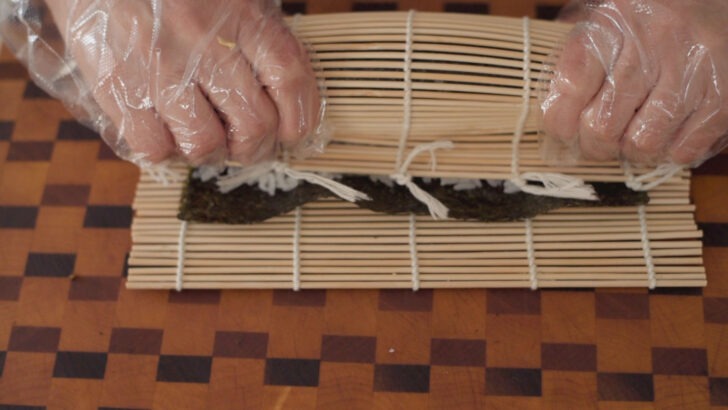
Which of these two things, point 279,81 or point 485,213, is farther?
point 485,213

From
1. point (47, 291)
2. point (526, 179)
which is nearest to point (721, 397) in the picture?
point (526, 179)

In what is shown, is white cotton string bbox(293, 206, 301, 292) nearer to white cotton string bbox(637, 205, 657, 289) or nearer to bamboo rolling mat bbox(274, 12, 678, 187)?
bamboo rolling mat bbox(274, 12, 678, 187)

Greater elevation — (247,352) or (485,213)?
(485,213)

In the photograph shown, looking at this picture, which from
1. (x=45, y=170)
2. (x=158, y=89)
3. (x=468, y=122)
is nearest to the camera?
(x=158, y=89)

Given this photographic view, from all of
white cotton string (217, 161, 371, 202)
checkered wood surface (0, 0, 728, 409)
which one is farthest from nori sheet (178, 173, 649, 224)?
checkered wood surface (0, 0, 728, 409)

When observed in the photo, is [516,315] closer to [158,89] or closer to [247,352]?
[247,352]

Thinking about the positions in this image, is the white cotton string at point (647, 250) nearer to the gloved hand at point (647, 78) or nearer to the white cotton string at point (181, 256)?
the gloved hand at point (647, 78)
